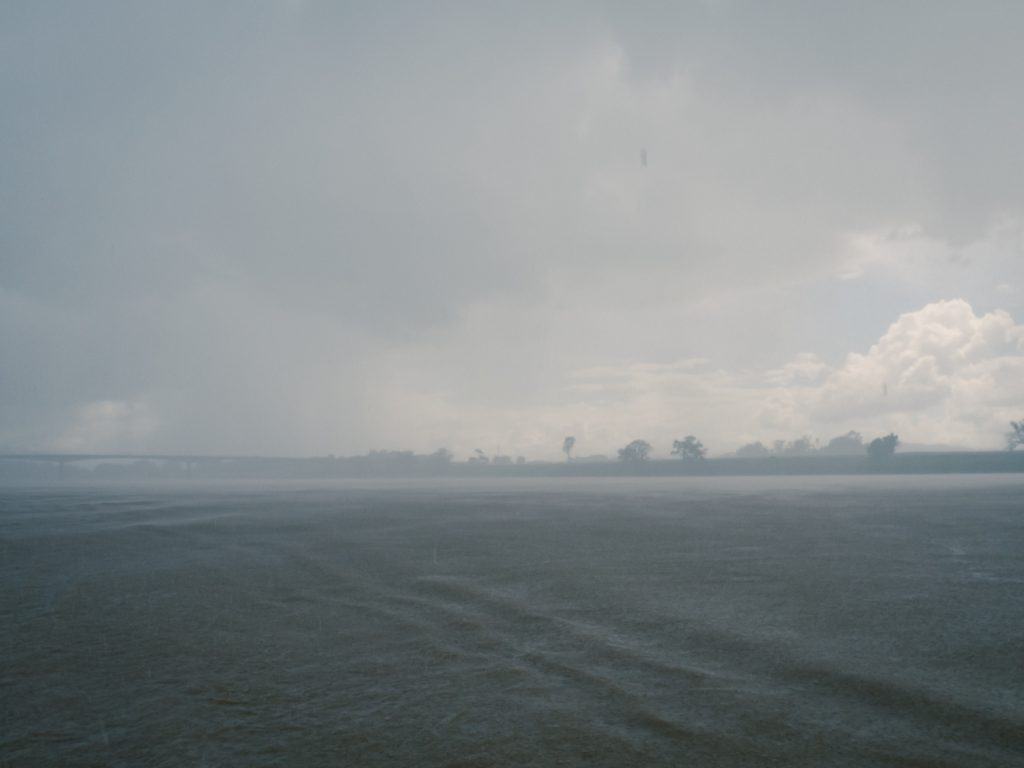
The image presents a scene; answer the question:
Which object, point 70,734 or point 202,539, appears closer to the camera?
point 70,734

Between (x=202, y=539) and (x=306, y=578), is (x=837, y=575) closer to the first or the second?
(x=306, y=578)

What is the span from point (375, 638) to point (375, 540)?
1053cm

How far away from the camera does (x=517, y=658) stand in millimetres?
6594

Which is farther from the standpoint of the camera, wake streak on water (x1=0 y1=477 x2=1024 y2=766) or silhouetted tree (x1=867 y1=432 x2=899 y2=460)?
silhouetted tree (x1=867 y1=432 x2=899 y2=460)

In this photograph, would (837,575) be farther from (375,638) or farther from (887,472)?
(887,472)

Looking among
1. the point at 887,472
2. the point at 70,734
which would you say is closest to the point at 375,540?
the point at 70,734

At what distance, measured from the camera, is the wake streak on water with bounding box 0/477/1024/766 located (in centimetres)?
454

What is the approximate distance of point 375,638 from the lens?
7414 millimetres

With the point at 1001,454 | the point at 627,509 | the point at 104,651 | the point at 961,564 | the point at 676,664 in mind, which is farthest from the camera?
the point at 1001,454

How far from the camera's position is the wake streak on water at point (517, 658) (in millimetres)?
4543

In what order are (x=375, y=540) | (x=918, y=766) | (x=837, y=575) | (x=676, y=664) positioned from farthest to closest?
(x=375, y=540), (x=837, y=575), (x=676, y=664), (x=918, y=766)

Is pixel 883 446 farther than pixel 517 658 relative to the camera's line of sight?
Yes

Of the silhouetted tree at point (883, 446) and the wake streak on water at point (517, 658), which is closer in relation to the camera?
the wake streak on water at point (517, 658)

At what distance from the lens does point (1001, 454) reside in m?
126
